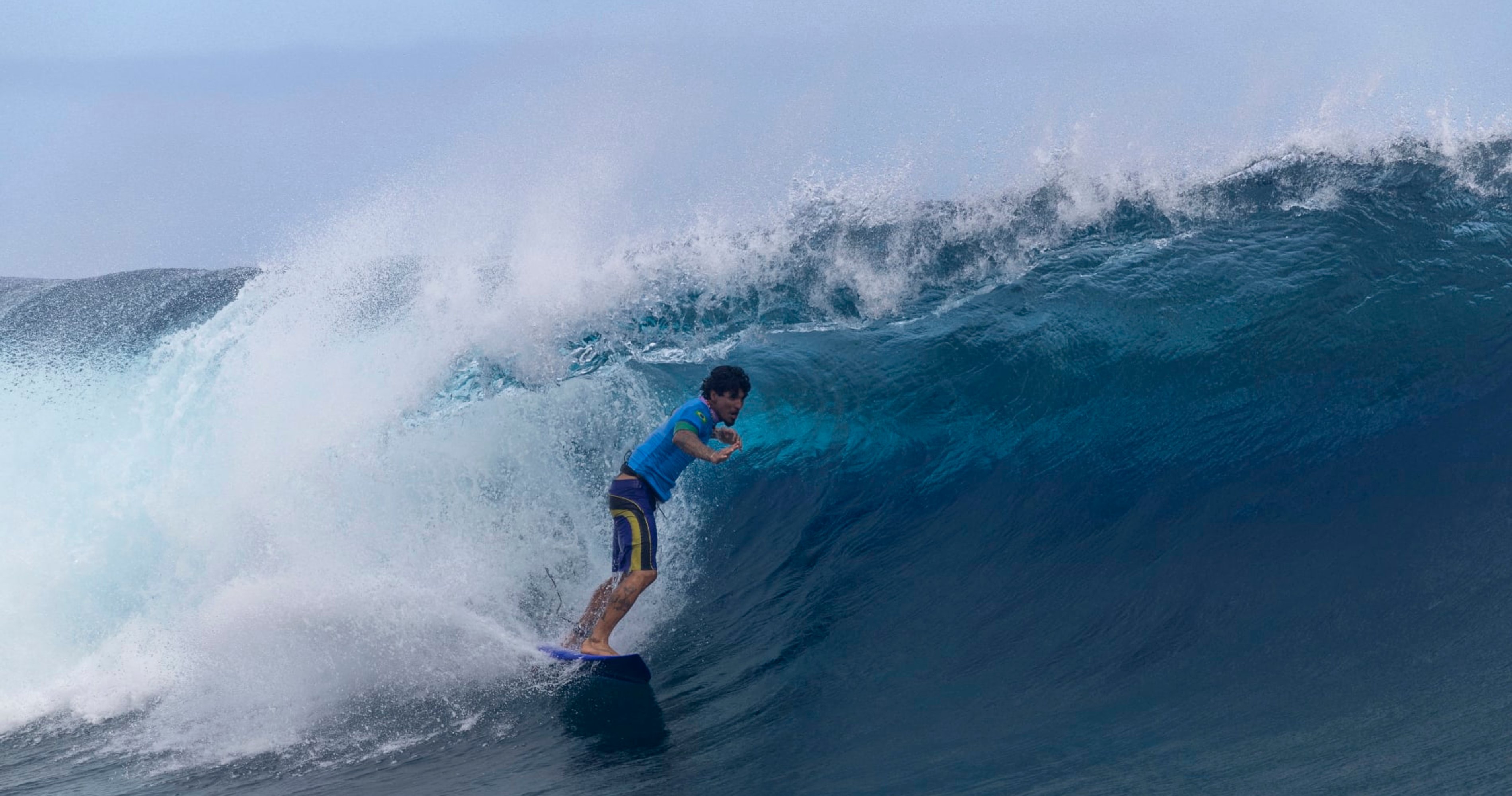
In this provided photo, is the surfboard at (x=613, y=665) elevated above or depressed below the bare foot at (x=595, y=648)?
below

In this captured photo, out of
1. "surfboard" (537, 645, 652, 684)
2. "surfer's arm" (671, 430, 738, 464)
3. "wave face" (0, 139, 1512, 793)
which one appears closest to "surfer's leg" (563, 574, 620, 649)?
"surfboard" (537, 645, 652, 684)

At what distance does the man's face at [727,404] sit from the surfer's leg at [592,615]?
41.6 inches

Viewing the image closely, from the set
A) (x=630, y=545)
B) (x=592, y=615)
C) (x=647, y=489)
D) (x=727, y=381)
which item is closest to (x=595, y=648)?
(x=592, y=615)

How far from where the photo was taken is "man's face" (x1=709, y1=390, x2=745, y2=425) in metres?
5.40

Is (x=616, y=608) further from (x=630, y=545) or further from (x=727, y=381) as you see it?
(x=727, y=381)

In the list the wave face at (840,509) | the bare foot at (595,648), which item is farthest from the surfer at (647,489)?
the wave face at (840,509)

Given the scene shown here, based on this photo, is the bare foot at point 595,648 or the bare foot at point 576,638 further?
the bare foot at point 576,638

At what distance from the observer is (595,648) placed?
533 centimetres

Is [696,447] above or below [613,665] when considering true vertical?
above

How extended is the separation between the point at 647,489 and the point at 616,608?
65 cm

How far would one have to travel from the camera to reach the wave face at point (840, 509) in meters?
4.55

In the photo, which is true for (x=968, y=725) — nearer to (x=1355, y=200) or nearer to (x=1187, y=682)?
(x=1187, y=682)

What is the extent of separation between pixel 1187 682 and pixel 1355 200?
589 cm

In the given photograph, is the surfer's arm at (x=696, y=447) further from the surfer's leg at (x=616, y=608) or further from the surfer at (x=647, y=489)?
the surfer's leg at (x=616, y=608)
